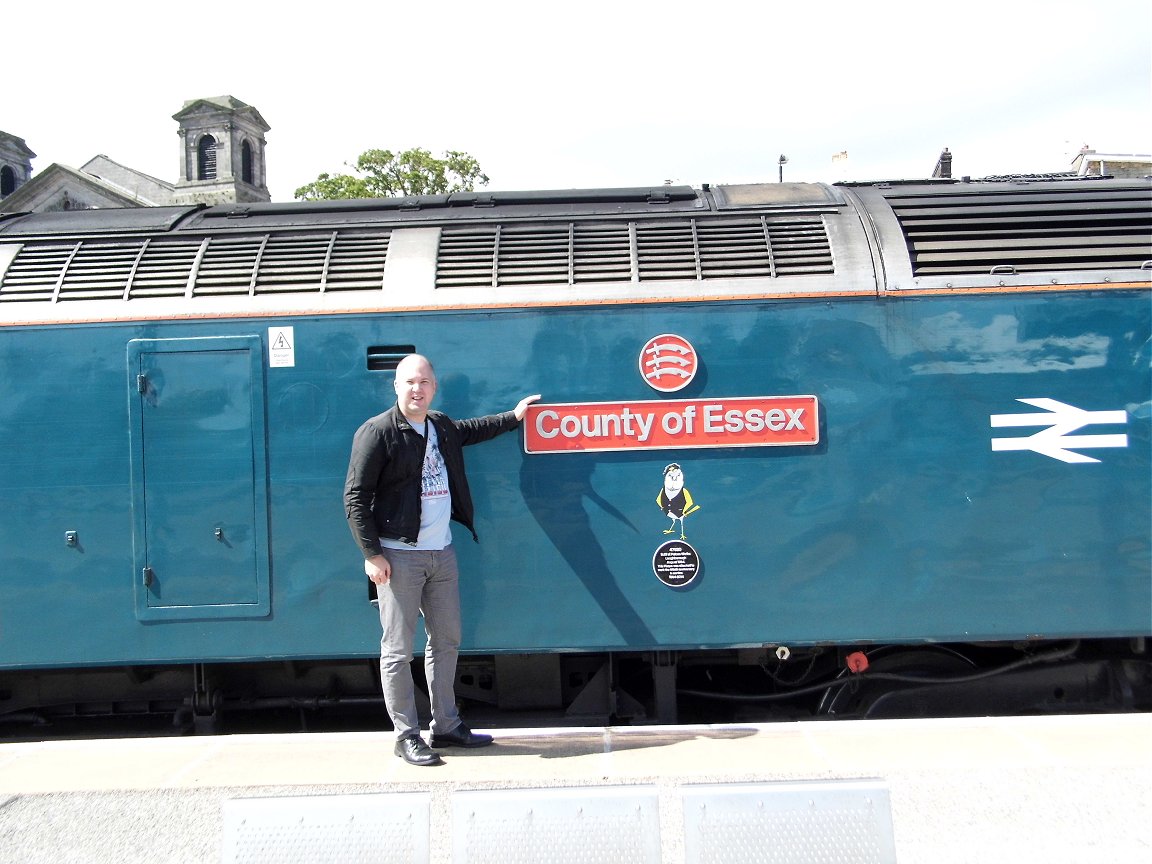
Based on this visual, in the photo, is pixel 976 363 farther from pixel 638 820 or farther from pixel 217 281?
pixel 217 281

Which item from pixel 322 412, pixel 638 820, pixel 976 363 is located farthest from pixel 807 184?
pixel 638 820

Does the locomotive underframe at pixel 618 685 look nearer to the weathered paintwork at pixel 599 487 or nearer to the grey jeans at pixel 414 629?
the weathered paintwork at pixel 599 487

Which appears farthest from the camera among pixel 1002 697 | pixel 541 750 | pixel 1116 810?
pixel 1002 697

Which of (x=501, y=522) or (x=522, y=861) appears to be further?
(x=501, y=522)

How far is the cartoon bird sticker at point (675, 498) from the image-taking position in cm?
424

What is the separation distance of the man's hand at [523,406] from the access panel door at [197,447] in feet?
3.94

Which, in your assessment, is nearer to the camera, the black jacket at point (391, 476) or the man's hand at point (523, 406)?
the black jacket at point (391, 476)

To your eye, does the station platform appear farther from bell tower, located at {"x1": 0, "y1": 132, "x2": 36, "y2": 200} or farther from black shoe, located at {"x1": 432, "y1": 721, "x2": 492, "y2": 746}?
bell tower, located at {"x1": 0, "y1": 132, "x2": 36, "y2": 200}

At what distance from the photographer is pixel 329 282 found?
4344mm

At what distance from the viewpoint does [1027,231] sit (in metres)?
4.38

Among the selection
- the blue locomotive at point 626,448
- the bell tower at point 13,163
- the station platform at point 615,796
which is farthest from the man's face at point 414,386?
the bell tower at point 13,163

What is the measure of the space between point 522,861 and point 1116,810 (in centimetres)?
221

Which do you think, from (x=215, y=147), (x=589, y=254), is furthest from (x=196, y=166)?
(x=589, y=254)

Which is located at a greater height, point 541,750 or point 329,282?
point 329,282
